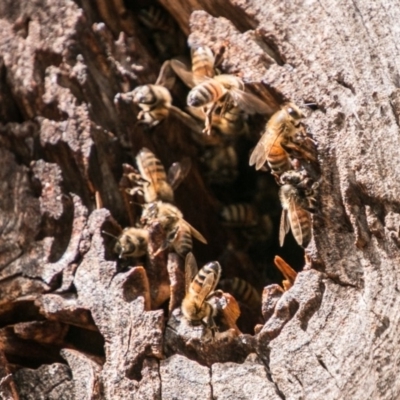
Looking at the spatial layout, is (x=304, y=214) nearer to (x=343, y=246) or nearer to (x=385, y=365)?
(x=343, y=246)

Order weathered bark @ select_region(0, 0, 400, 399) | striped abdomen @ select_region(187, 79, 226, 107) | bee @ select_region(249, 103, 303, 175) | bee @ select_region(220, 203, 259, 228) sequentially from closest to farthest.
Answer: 1. weathered bark @ select_region(0, 0, 400, 399)
2. bee @ select_region(249, 103, 303, 175)
3. striped abdomen @ select_region(187, 79, 226, 107)
4. bee @ select_region(220, 203, 259, 228)

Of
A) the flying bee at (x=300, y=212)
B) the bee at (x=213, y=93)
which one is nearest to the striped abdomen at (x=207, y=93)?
the bee at (x=213, y=93)

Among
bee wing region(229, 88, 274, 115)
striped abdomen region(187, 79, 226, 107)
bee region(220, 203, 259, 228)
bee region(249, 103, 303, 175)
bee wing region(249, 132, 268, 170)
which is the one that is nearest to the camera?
bee region(249, 103, 303, 175)

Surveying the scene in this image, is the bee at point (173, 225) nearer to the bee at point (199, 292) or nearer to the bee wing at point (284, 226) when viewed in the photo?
the bee at point (199, 292)

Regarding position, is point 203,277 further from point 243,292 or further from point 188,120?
point 188,120

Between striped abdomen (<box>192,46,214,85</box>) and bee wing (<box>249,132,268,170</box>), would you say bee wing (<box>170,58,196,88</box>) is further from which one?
bee wing (<box>249,132,268,170</box>)

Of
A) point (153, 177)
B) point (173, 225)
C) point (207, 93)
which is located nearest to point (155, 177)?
point (153, 177)

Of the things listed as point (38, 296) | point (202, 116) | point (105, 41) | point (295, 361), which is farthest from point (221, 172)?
point (295, 361)

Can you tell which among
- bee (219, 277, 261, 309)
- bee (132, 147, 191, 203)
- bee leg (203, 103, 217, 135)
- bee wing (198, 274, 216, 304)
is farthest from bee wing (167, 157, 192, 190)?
bee wing (198, 274, 216, 304)
